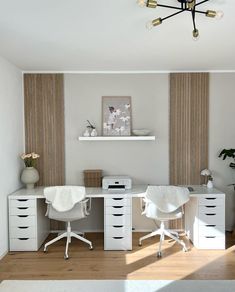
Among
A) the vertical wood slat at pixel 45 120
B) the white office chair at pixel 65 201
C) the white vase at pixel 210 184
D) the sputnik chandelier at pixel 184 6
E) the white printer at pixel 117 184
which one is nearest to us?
the sputnik chandelier at pixel 184 6

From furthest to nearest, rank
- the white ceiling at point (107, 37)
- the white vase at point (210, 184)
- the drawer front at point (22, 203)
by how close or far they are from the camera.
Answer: the white vase at point (210, 184) → the drawer front at point (22, 203) → the white ceiling at point (107, 37)

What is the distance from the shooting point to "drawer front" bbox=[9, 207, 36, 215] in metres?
4.01

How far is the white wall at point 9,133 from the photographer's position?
12.6 feet

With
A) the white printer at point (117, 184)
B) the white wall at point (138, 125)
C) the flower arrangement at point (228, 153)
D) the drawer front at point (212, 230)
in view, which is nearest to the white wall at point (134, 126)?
the white wall at point (138, 125)

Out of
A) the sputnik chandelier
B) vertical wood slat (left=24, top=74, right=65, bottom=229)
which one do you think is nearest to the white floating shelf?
vertical wood slat (left=24, top=74, right=65, bottom=229)

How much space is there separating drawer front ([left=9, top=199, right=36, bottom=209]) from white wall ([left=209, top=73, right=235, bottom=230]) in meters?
2.68

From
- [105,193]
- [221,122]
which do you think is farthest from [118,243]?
[221,122]

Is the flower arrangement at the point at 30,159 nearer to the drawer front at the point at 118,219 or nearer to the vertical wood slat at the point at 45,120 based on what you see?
the vertical wood slat at the point at 45,120

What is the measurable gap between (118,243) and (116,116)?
1.85 meters

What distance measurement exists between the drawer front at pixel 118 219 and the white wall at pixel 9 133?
1.31 meters

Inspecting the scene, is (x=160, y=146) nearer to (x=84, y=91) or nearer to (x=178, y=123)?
(x=178, y=123)

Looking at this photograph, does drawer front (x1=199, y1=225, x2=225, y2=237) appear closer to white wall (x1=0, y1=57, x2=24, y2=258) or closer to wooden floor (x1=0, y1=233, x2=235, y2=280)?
→ wooden floor (x1=0, y1=233, x2=235, y2=280)

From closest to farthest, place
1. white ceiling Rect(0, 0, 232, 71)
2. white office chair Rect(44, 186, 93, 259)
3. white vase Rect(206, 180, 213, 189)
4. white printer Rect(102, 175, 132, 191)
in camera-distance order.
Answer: white ceiling Rect(0, 0, 232, 71)
white office chair Rect(44, 186, 93, 259)
white printer Rect(102, 175, 132, 191)
white vase Rect(206, 180, 213, 189)

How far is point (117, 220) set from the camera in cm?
405
